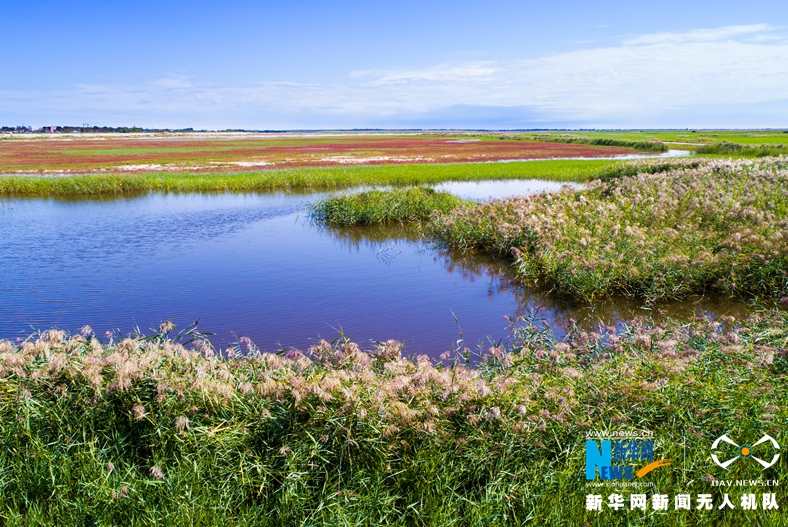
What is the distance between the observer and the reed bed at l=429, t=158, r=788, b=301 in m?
9.68

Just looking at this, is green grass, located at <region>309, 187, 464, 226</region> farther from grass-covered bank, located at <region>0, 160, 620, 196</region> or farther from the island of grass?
grass-covered bank, located at <region>0, 160, 620, 196</region>

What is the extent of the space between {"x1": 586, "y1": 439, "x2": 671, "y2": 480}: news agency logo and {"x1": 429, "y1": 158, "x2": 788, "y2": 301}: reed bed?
6133 millimetres

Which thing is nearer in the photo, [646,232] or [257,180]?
[646,232]

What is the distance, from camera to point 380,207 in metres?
18.8

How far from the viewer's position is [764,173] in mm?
15734

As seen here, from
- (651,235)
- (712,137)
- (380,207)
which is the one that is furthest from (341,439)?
(712,137)

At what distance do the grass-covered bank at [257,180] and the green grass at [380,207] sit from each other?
8267mm

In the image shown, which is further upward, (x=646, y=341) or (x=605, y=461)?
(x=646, y=341)

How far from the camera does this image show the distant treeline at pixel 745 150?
122 ft

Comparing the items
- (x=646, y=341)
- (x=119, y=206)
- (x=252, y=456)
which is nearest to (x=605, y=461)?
(x=646, y=341)

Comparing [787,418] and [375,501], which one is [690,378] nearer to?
[787,418]

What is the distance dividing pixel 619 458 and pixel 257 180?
92.3 feet

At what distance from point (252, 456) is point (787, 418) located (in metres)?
4.41

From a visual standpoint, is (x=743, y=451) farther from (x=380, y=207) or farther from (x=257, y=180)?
(x=257, y=180)
